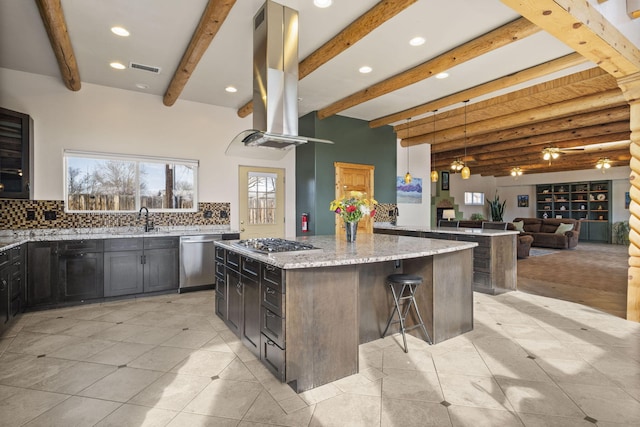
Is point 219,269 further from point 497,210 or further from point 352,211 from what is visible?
point 497,210

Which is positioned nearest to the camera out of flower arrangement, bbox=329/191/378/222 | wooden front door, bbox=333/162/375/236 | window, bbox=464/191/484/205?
flower arrangement, bbox=329/191/378/222

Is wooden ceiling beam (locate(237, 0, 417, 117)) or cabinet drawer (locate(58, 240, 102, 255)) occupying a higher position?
wooden ceiling beam (locate(237, 0, 417, 117))

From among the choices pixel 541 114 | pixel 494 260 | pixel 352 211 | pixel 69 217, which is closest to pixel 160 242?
pixel 69 217

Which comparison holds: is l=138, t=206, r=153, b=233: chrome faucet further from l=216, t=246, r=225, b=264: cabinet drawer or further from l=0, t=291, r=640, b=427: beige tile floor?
l=216, t=246, r=225, b=264: cabinet drawer

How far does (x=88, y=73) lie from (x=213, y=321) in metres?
3.68

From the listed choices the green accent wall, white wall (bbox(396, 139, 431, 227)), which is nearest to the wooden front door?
the green accent wall

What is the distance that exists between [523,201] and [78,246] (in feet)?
51.0

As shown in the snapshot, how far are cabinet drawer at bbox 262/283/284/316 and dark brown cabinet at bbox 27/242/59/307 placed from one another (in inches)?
129

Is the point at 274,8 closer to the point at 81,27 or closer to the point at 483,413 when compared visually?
the point at 81,27

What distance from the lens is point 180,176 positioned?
539cm

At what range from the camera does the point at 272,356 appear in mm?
2455

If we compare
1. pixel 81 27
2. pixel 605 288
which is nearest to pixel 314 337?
pixel 81 27

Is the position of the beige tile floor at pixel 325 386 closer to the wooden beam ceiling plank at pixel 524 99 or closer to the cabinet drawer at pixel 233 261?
the cabinet drawer at pixel 233 261

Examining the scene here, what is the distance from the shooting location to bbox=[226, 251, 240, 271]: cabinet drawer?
305cm
